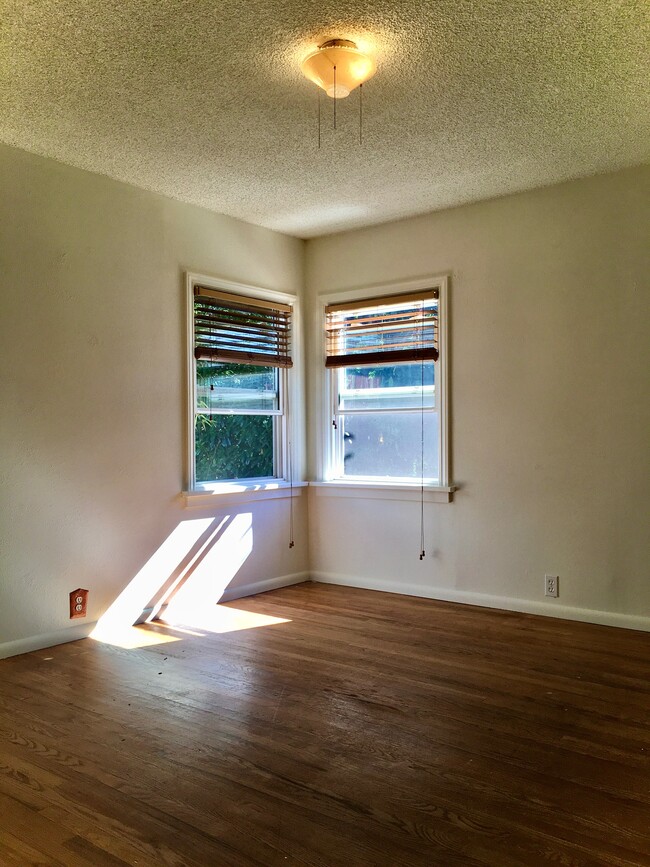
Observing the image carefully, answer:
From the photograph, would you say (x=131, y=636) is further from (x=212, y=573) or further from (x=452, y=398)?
(x=452, y=398)

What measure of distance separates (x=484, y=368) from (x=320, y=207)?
5.06 ft

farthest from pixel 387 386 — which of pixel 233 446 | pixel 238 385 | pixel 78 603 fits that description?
pixel 78 603

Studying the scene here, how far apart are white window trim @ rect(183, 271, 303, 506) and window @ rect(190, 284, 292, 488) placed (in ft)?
0.07

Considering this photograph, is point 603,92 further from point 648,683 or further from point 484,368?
point 648,683

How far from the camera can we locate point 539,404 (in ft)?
14.3

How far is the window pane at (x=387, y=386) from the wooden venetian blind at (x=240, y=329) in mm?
492

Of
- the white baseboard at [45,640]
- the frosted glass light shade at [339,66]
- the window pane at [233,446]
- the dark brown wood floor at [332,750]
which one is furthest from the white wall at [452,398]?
the frosted glass light shade at [339,66]

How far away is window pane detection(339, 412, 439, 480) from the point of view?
16.0 ft

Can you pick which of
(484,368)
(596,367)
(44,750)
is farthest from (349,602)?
(44,750)

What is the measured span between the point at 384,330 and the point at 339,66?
2449mm

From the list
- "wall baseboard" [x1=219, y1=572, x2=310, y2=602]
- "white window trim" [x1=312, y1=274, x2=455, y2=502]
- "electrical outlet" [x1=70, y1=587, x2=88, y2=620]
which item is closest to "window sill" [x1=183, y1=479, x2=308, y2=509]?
"white window trim" [x1=312, y1=274, x2=455, y2=502]

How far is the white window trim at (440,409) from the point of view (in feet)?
15.6

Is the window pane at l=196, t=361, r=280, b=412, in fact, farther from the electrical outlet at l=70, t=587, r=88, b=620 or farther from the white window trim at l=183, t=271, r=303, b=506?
the electrical outlet at l=70, t=587, r=88, b=620

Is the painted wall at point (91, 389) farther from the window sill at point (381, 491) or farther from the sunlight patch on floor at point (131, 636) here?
the window sill at point (381, 491)
